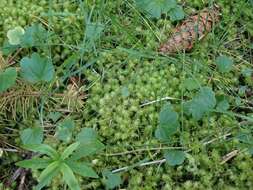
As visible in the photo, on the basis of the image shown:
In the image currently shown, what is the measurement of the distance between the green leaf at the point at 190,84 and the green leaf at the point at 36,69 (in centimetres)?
57

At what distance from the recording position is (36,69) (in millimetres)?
1984

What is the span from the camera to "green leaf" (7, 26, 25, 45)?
6.86ft

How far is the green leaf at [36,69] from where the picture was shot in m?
1.99

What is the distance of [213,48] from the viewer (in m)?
2.18

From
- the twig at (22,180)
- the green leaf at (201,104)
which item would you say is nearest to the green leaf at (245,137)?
the green leaf at (201,104)

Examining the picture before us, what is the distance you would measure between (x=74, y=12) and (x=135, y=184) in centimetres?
94

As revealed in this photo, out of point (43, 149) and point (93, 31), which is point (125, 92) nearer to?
point (93, 31)

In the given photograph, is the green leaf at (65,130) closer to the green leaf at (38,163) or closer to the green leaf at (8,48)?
the green leaf at (38,163)

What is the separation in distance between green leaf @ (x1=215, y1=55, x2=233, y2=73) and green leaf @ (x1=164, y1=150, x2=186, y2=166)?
462mm

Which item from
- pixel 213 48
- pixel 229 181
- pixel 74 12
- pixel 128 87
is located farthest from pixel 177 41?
pixel 229 181

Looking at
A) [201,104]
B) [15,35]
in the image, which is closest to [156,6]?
[201,104]

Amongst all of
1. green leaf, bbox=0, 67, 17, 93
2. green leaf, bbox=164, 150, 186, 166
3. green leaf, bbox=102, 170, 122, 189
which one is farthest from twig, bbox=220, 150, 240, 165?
green leaf, bbox=0, 67, 17, 93

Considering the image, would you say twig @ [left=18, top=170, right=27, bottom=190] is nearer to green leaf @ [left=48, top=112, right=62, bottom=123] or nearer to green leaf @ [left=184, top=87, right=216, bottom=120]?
green leaf @ [left=48, top=112, right=62, bottom=123]

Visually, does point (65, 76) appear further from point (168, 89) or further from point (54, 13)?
point (168, 89)
